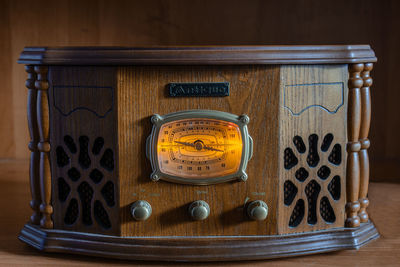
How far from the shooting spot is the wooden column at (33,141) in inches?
48.1

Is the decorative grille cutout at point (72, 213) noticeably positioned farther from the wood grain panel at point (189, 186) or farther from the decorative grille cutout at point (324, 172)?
the decorative grille cutout at point (324, 172)

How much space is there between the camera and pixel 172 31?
6.37 ft

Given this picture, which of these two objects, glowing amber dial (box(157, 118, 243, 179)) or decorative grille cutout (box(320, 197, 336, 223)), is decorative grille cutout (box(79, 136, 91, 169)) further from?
decorative grille cutout (box(320, 197, 336, 223))

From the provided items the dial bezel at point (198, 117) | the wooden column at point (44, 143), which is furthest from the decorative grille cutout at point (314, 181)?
the wooden column at point (44, 143)

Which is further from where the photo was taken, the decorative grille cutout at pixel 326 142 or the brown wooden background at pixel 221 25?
the brown wooden background at pixel 221 25

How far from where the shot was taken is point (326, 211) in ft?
4.19

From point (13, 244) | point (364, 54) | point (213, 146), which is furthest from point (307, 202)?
point (13, 244)

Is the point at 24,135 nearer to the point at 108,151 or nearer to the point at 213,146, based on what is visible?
the point at 108,151

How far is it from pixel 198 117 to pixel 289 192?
29 centimetres

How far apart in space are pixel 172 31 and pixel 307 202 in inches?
37.5

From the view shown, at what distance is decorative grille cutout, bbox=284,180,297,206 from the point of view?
1232 millimetres

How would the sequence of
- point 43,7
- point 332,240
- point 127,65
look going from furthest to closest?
point 43,7 → point 332,240 → point 127,65

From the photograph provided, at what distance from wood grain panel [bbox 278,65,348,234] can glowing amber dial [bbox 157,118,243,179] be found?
4.4 inches

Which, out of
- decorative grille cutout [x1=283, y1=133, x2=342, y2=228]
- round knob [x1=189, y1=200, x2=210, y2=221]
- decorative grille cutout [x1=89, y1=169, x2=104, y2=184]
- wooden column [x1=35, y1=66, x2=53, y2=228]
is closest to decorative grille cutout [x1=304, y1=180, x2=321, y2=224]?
decorative grille cutout [x1=283, y1=133, x2=342, y2=228]
